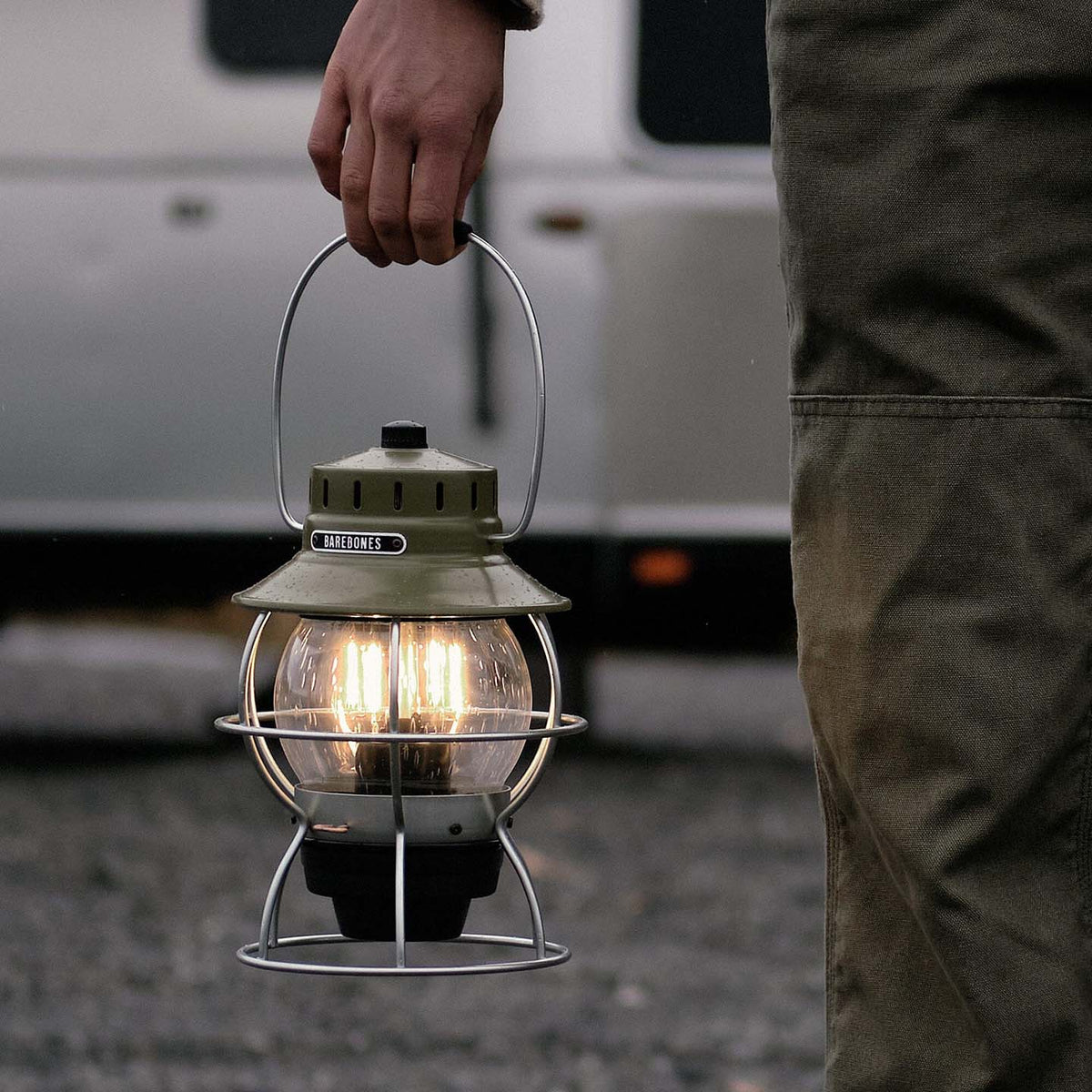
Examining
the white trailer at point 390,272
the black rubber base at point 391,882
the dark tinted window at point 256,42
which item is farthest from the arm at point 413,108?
the dark tinted window at point 256,42

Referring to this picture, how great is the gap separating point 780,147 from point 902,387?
173 millimetres

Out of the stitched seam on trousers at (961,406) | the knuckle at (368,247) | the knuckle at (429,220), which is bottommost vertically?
the stitched seam on trousers at (961,406)

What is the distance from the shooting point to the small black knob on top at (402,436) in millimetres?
1368

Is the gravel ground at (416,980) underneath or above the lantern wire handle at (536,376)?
underneath

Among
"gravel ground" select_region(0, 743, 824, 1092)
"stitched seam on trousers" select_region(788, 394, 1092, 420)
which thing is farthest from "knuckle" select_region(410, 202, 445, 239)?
"gravel ground" select_region(0, 743, 824, 1092)

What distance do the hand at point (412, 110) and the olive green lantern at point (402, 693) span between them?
5 centimetres

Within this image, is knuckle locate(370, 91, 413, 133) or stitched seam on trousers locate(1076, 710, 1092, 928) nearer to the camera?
stitched seam on trousers locate(1076, 710, 1092, 928)

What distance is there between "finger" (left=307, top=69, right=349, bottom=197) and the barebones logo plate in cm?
24

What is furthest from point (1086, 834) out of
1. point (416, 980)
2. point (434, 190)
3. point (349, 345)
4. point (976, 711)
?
point (349, 345)

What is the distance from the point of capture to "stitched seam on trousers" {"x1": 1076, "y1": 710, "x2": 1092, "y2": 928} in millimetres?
1115

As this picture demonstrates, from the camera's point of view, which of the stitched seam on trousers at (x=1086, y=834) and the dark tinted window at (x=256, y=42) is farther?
the dark tinted window at (x=256, y=42)

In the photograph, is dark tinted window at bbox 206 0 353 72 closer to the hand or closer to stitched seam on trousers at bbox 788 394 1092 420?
the hand

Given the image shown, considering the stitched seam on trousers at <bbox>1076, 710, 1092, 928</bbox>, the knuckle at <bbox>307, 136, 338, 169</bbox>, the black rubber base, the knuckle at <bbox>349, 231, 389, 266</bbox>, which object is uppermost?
the knuckle at <bbox>307, 136, 338, 169</bbox>

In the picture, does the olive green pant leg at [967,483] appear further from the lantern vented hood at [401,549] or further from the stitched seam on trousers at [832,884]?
the lantern vented hood at [401,549]
